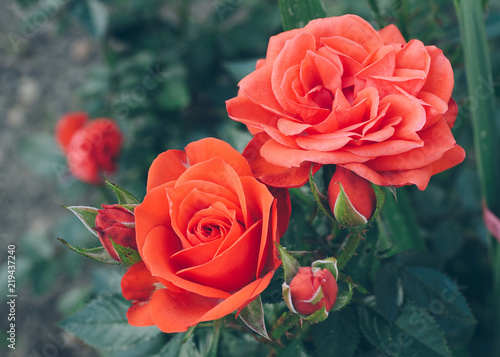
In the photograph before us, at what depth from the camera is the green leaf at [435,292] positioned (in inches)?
27.3

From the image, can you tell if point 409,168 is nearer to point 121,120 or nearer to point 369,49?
point 369,49

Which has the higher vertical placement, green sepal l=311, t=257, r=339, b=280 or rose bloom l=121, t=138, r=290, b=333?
rose bloom l=121, t=138, r=290, b=333

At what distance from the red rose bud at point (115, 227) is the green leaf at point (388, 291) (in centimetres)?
37

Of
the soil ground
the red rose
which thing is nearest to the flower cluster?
the red rose

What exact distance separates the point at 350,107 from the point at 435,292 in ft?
1.24

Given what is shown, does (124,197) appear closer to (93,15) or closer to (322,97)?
(322,97)

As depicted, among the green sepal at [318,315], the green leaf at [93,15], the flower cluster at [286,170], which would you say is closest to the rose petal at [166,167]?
the flower cluster at [286,170]

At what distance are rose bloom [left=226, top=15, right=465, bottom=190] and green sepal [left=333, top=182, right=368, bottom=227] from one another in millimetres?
37

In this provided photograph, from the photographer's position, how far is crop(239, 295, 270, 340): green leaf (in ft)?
1.56

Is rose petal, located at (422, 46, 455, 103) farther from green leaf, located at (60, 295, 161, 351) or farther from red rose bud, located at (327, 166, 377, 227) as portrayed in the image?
green leaf, located at (60, 295, 161, 351)

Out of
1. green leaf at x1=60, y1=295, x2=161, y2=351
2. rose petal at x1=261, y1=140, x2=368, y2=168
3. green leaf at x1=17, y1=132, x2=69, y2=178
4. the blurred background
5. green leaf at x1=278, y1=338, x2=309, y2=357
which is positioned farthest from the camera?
green leaf at x1=17, y1=132, x2=69, y2=178

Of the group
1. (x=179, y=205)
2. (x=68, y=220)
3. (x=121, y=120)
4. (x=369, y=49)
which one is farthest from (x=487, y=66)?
(x=68, y=220)

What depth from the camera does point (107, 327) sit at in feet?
2.56

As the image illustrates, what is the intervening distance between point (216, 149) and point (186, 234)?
10 cm
